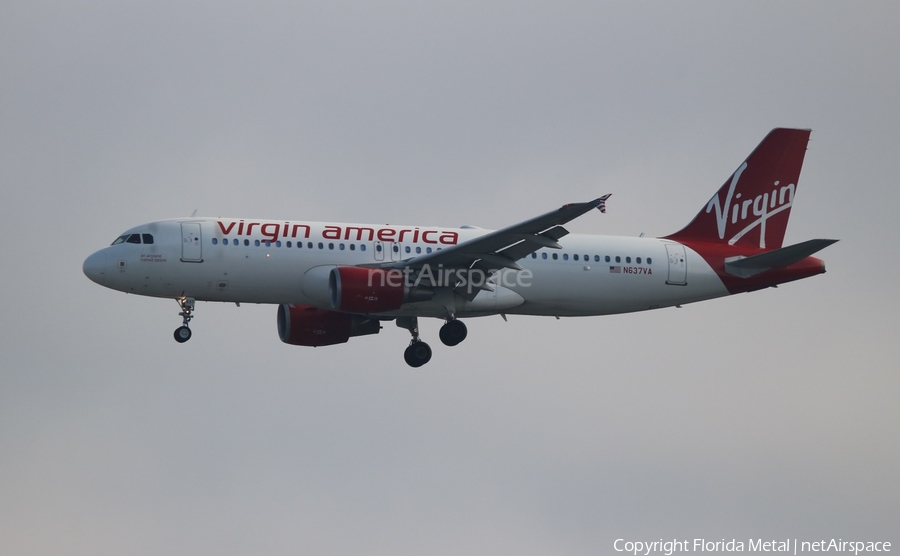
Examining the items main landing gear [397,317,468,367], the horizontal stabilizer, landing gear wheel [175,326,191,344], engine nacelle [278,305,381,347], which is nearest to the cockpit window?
landing gear wheel [175,326,191,344]

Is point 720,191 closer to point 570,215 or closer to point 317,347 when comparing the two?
point 570,215

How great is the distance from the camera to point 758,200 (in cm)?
5044

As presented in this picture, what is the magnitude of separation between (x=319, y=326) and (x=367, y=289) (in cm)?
612

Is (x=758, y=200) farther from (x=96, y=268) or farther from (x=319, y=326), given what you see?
(x=96, y=268)

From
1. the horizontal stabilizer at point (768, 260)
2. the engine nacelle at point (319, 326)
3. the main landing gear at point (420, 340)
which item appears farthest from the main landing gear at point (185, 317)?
the horizontal stabilizer at point (768, 260)

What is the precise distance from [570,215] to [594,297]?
7605 mm

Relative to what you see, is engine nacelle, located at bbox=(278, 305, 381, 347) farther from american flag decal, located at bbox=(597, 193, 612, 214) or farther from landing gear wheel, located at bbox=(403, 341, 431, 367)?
american flag decal, located at bbox=(597, 193, 612, 214)

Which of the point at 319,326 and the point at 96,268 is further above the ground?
the point at 96,268

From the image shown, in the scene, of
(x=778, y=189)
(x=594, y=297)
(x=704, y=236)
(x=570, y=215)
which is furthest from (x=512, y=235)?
(x=778, y=189)

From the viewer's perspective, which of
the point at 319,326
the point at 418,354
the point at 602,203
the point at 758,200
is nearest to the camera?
the point at 602,203

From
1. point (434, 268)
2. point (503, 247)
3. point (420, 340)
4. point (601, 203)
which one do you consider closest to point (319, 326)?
point (420, 340)

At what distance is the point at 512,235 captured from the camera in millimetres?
42062

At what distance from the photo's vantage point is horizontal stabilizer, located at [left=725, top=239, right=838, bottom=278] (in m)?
45.9

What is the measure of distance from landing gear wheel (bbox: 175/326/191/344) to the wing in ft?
23.1
